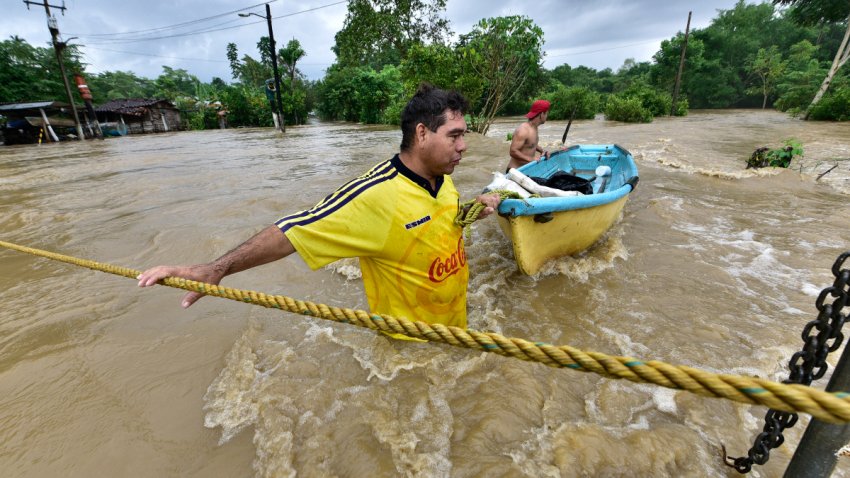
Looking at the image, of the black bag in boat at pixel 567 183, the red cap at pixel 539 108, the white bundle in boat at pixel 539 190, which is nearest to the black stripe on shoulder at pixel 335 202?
the white bundle in boat at pixel 539 190

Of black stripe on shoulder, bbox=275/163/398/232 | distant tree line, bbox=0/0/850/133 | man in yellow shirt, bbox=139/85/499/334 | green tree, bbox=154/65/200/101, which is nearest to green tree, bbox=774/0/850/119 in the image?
distant tree line, bbox=0/0/850/133

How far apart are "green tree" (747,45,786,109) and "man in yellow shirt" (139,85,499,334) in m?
40.5

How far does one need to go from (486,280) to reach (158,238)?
453 cm

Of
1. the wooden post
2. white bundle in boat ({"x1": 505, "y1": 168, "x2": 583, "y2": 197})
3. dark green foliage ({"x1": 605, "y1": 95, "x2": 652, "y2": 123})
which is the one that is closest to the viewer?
white bundle in boat ({"x1": 505, "y1": 168, "x2": 583, "y2": 197})

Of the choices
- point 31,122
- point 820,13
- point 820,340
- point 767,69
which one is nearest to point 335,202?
point 820,340

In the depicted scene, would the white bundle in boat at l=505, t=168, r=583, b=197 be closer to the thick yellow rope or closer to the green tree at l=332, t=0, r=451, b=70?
the thick yellow rope

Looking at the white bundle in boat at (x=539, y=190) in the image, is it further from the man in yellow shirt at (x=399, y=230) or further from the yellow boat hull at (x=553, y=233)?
the man in yellow shirt at (x=399, y=230)

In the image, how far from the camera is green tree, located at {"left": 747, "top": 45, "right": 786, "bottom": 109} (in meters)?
28.8

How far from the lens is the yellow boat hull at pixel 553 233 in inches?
123

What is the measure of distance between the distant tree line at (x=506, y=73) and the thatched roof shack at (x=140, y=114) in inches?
90.2

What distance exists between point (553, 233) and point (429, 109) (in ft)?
6.85

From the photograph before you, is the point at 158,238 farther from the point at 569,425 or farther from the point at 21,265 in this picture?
the point at 569,425

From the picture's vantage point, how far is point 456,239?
2113 mm

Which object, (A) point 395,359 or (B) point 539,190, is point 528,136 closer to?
(B) point 539,190
